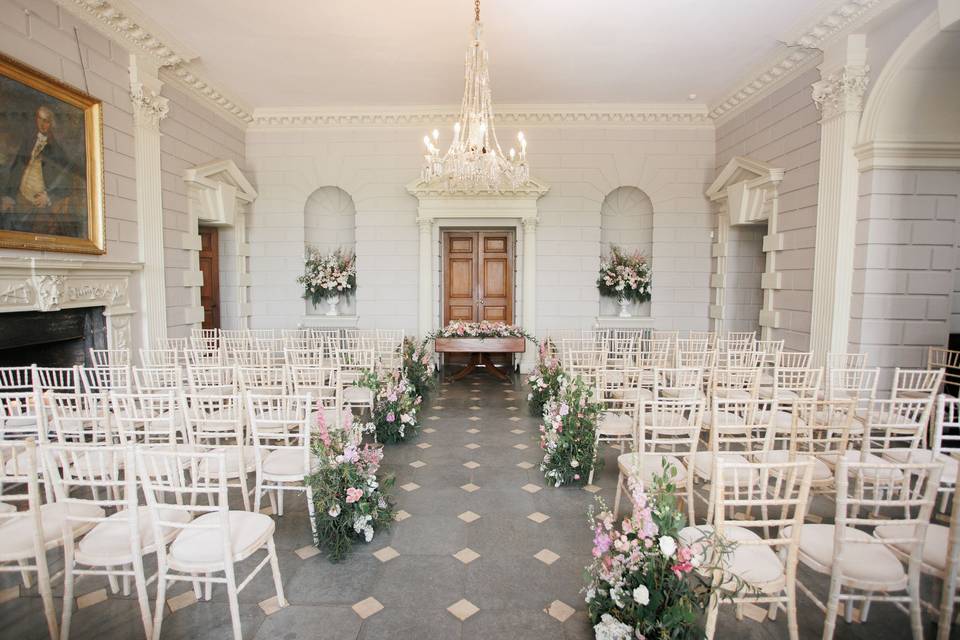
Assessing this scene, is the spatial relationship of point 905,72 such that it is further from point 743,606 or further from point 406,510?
point 406,510

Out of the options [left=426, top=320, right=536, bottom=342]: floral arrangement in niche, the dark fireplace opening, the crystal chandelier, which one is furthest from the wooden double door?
the dark fireplace opening

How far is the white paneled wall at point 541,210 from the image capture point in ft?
28.4

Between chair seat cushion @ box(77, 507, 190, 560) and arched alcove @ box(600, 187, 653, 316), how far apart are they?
7786 mm

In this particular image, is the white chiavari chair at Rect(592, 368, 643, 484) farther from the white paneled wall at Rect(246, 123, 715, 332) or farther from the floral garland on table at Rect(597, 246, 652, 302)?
the white paneled wall at Rect(246, 123, 715, 332)

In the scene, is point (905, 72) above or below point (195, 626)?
above

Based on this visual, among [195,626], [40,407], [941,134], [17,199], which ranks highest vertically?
[941,134]

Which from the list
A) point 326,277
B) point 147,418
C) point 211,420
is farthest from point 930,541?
point 326,277

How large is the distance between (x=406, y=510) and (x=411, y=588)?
3.01 ft

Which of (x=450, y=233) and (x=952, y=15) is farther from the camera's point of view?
(x=450, y=233)

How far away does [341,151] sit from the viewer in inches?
348

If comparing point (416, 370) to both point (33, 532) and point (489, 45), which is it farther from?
point (33, 532)

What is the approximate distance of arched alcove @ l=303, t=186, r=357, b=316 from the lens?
9.47 m

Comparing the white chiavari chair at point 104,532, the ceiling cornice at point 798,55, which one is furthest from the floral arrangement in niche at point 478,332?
the white chiavari chair at point 104,532

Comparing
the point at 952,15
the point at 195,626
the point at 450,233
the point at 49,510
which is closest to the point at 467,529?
the point at 195,626
